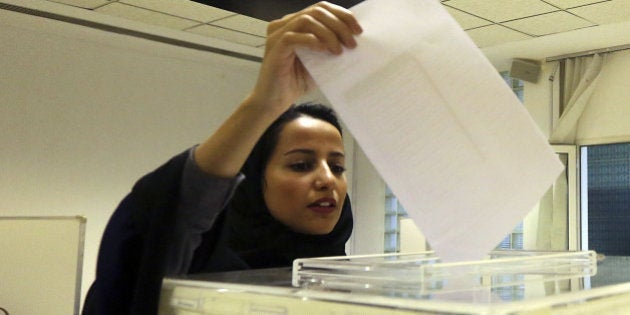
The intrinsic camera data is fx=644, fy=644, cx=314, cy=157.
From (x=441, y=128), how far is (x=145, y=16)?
3.40m

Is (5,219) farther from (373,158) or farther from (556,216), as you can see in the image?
(556,216)

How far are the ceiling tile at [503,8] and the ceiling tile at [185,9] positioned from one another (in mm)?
1189

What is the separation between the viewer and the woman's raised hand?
45cm

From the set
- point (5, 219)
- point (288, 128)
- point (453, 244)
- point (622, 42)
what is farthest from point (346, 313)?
point (622, 42)

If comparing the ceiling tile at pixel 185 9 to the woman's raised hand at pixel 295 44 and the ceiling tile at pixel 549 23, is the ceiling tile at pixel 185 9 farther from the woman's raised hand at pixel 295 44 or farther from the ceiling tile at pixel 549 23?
the woman's raised hand at pixel 295 44

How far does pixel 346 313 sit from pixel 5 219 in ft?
8.21

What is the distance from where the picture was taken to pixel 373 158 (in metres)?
0.41

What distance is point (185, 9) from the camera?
11.1ft

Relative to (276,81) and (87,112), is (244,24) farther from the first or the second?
(276,81)

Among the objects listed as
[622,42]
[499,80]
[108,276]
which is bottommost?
[108,276]

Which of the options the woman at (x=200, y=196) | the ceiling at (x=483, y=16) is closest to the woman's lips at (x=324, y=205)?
the woman at (x=200, y=196)

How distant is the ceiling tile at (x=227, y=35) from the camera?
12.5 feet

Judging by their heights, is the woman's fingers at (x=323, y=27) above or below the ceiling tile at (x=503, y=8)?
below

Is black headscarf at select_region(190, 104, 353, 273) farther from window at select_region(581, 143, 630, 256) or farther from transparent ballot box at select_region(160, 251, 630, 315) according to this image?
window at select_region(581, 143, 630, 256)
